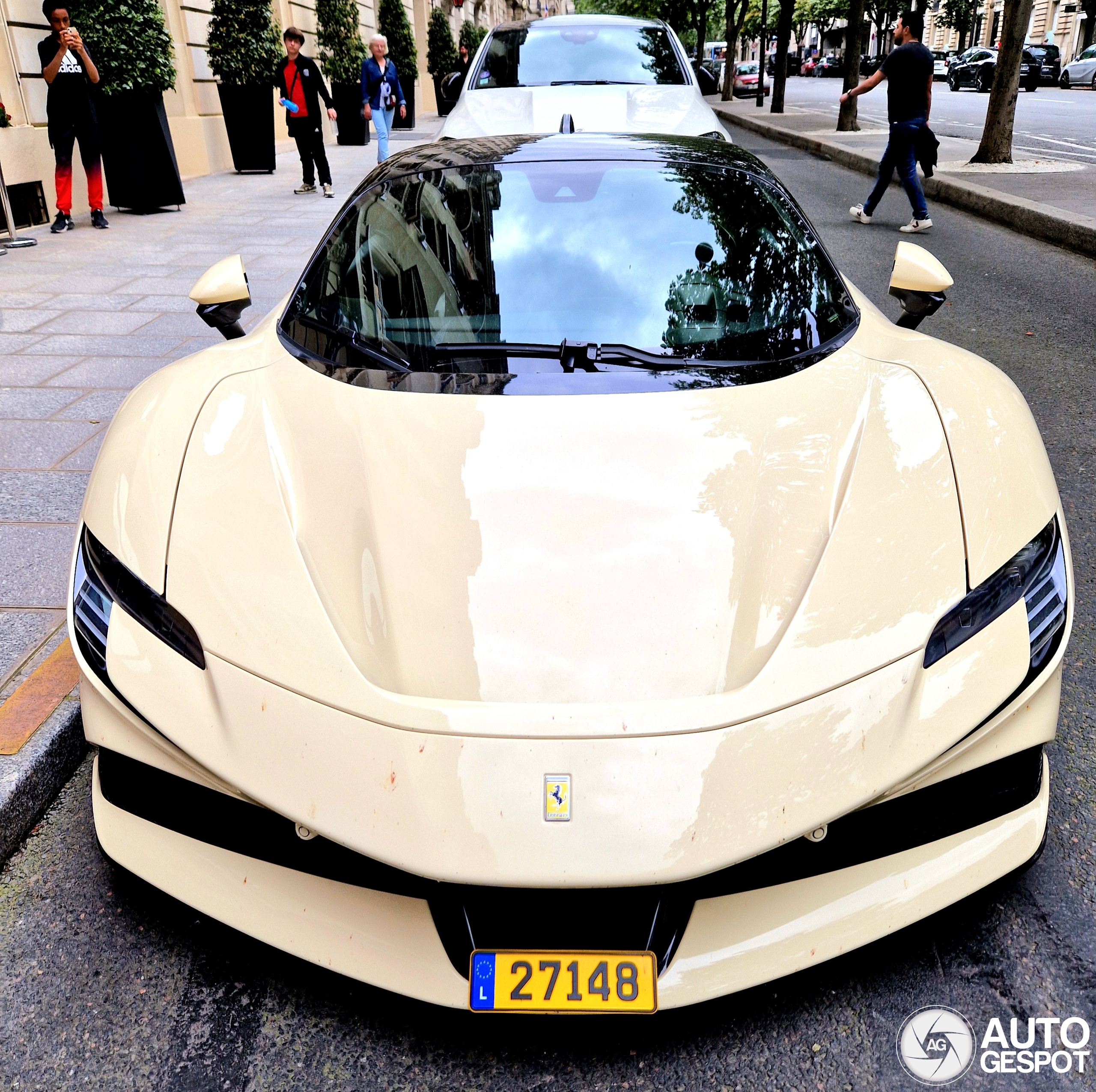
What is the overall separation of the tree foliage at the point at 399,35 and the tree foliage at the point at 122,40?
560 inches

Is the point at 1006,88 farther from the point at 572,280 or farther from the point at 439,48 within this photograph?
the point at 439,48

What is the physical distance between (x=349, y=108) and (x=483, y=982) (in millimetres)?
19253

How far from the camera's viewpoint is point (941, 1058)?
163 centimetres

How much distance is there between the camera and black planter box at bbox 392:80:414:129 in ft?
70.9

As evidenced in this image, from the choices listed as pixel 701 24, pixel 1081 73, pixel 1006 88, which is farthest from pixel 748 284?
pixel 701 24

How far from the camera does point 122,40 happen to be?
9438 millimetres

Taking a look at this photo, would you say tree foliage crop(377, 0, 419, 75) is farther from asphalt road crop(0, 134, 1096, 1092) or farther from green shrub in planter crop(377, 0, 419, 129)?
asphalt road crop(0, 134, 1096, 1092)

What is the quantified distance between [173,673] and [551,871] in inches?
29.0

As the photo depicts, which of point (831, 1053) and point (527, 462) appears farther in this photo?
point (527, 462)

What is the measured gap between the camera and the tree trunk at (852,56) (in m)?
17.9

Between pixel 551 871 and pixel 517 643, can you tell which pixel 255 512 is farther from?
pixel 551 871

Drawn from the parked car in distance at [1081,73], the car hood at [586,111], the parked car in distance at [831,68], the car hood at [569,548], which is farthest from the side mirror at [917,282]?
the parked car in distance at [831,68]

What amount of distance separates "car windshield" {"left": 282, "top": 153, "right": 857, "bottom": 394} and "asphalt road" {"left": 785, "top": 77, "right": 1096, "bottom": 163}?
13.4 meters

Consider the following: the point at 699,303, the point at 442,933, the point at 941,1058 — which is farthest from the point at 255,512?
the point at 941,1058
